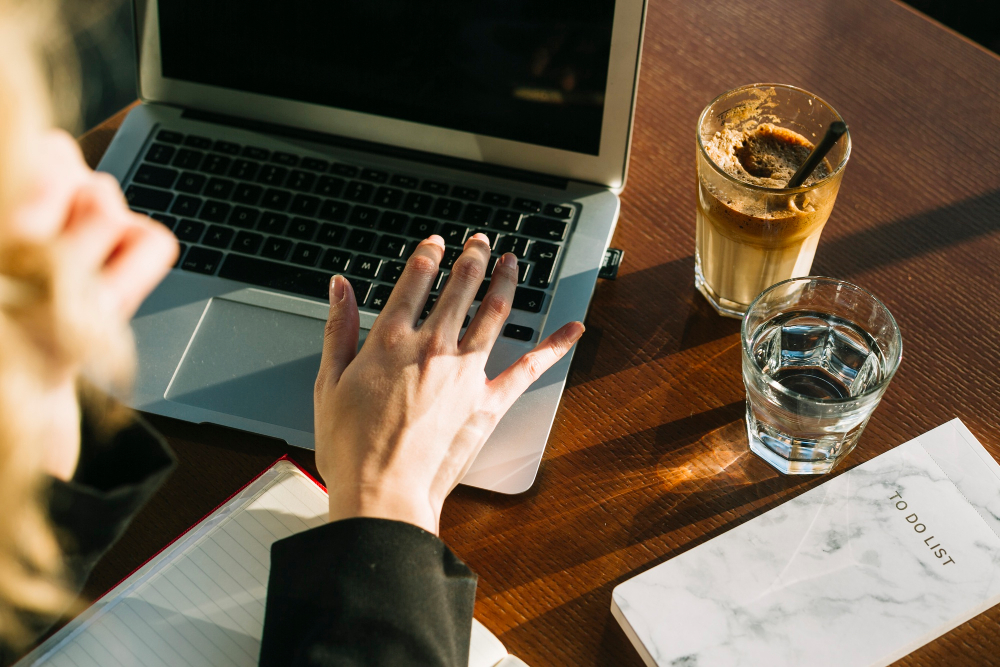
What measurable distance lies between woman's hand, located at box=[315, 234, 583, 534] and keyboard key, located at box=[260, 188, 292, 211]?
0.56ft

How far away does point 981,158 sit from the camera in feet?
2.60

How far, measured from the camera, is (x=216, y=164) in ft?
2.62

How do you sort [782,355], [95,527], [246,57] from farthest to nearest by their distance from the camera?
1. [246,57]
2. [782,355]
3. [95,527]

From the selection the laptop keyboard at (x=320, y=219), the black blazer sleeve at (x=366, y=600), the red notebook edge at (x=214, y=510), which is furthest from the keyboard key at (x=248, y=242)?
the black blazer sleeve at (x=366, y=600)

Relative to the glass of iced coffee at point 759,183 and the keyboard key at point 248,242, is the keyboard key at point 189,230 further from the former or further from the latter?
the glass of iced coffee at point 759,183

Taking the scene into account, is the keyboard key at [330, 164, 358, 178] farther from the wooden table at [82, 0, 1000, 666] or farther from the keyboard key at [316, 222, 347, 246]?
the wooden table at [82, 0, 1000, 666]

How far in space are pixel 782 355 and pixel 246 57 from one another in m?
0.59

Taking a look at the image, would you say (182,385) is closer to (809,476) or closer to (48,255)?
(48,255)

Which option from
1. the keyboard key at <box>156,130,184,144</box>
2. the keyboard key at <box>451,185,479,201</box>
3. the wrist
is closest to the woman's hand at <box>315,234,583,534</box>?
the wrist

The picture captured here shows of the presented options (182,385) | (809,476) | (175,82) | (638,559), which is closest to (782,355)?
→ (809,476)

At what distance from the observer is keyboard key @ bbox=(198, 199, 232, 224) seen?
30.3 inches

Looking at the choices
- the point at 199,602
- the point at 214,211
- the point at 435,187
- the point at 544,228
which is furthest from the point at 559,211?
the point at 199,602

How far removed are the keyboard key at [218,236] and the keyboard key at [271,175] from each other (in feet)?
0.21

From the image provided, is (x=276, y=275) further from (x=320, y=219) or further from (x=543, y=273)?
(x=543, y=273)
